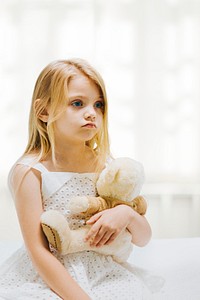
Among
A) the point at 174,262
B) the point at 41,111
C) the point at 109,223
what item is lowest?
the point at 174,262

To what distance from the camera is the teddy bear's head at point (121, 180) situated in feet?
3.42

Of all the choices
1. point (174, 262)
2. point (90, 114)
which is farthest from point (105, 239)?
point (174, 262)

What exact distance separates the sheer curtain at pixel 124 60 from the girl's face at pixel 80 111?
1.42 m

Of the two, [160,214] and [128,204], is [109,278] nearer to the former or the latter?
[128,204]

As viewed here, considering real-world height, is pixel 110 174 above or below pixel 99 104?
below

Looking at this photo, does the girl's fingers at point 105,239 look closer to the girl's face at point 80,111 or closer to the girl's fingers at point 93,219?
the girl's fingers at point 93,219

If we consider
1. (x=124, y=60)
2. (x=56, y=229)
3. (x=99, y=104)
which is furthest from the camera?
(x=124, y=60)

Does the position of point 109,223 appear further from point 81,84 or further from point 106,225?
point 81,84

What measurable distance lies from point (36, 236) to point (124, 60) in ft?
5.33

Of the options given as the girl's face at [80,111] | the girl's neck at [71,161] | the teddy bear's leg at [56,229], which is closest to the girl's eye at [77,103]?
the girl's face at [80,111]

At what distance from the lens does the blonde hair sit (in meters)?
1.05

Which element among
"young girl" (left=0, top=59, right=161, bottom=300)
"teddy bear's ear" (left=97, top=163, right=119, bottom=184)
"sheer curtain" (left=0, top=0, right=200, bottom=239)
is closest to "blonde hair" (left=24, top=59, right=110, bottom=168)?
"young girl" (left=0, top=59, right=161, bottom=300)

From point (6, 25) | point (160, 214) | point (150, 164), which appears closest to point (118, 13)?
point (6, 25)

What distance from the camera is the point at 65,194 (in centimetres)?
109
